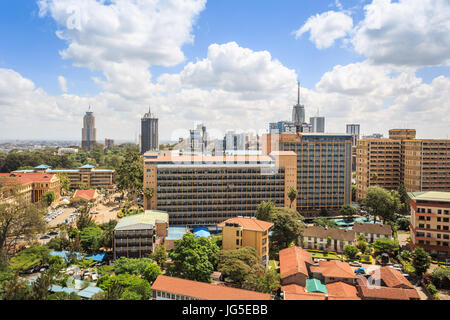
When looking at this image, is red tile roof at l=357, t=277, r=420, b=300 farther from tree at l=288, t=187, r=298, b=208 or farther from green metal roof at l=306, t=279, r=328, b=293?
tree at l=288, t=187, r=298, b=208

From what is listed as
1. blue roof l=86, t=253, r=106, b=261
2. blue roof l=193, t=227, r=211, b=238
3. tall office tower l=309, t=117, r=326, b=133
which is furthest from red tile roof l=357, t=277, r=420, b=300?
tall office tower l=309, t=117, r=326, b=133

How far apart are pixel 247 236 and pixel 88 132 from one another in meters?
88.7

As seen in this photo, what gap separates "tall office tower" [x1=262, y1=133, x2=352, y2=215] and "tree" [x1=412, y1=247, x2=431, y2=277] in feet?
47.1

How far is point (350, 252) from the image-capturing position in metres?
18.5

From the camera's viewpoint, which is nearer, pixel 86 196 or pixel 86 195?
pixel 86 196

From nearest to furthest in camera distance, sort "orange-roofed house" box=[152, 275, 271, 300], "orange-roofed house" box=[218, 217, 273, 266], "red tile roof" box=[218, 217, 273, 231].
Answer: "orange-roofed house" box=[152, 275, 271, 300] → "orange-roofed house" box=[218, 217, 273, 266] → "red tile roof" box=[218, 217, 273, 231]

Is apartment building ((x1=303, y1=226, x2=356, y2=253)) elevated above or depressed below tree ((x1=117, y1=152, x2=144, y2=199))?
below

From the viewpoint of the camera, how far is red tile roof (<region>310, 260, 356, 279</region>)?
15.1m

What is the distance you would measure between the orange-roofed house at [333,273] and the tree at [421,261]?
3549mm

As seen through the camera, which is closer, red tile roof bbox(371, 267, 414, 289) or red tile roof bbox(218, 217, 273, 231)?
red tile roof bbox(371, 267, 414, 289)

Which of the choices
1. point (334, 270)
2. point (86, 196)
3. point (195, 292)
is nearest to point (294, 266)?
point (334, 270)

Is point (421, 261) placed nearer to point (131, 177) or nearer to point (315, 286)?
point (315, 286)

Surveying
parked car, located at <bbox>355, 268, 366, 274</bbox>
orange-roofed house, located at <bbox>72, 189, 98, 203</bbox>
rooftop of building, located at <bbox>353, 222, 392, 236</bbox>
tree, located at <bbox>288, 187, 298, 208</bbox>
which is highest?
tree, located at <bbox>288, 187, 298, 208</bbox>
